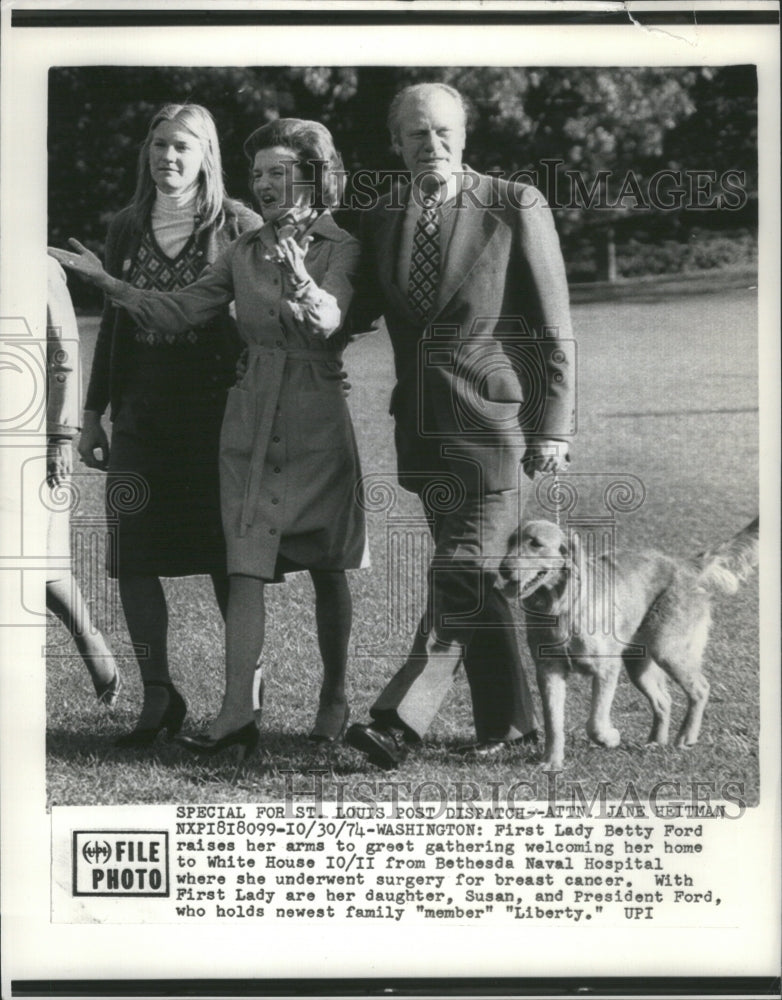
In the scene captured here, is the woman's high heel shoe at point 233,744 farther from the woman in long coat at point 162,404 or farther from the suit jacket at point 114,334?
the suit jacket at point 114,334

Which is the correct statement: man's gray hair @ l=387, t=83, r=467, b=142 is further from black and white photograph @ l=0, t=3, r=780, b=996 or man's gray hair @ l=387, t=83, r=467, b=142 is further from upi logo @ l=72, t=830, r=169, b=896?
upi logo @ l=72, t=830, r=169, b=896

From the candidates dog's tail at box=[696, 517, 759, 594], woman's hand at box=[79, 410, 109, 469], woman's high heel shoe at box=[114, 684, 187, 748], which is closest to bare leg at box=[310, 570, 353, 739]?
woman's high heel shoe at box=[114, 684, 187, 748]

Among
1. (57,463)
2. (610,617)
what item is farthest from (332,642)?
(57,463)

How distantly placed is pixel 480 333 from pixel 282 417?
1.88 ft

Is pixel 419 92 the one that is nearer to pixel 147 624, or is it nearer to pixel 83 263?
pixel 83 263

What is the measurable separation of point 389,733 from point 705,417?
121cm

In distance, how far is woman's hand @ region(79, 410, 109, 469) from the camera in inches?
186

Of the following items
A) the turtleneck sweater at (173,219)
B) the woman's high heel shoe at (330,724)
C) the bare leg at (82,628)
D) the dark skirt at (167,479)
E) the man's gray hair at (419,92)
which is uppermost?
the man's gray hair at (419,92)

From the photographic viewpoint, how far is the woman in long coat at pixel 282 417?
4.61 m

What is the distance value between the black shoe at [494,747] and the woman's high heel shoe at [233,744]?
0.55 meters

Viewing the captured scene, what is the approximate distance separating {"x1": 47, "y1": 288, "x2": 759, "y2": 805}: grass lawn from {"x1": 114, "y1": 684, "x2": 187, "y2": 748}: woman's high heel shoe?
0.09ft

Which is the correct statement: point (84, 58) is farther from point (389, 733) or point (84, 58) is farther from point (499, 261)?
point (389, 733)

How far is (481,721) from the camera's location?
15.3ft

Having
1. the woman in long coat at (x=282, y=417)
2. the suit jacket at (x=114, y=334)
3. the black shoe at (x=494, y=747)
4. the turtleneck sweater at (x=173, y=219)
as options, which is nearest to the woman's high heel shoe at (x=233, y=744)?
Result: the woman in long coat at (x=282, y=417)
